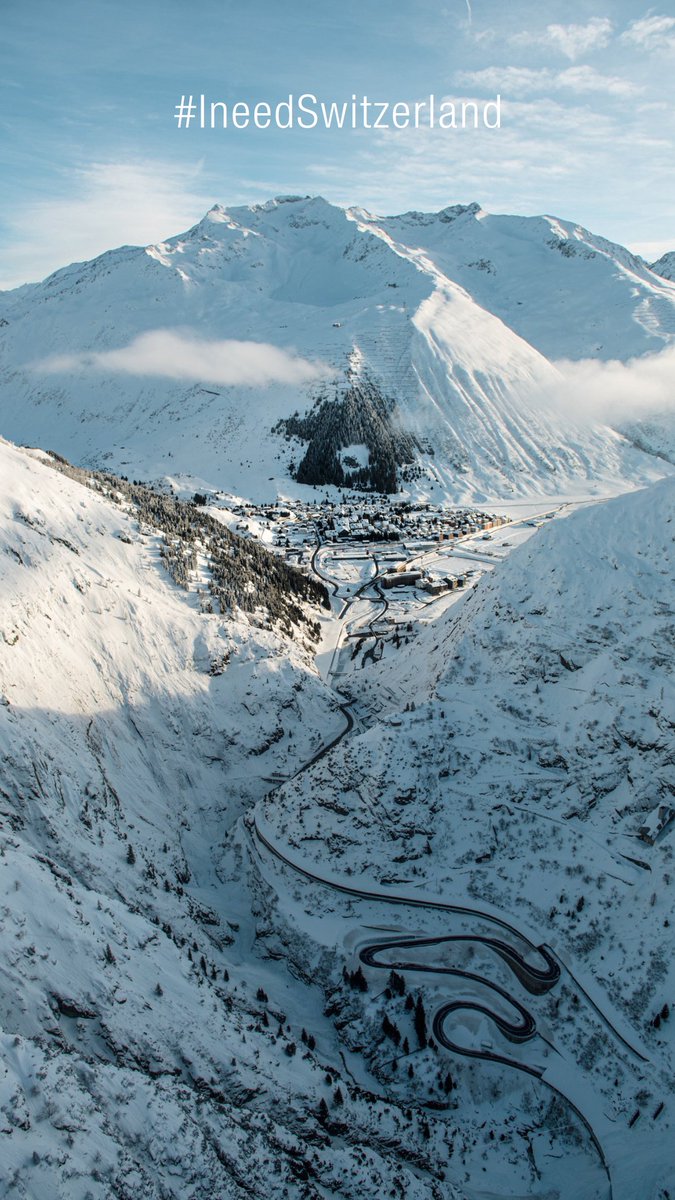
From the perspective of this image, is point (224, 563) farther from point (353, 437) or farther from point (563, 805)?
point (353, 437)

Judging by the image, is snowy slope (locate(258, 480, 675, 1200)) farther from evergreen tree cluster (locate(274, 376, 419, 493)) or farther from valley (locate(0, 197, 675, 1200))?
evergreen tree cluster (locate(274, 376, 419, 493))

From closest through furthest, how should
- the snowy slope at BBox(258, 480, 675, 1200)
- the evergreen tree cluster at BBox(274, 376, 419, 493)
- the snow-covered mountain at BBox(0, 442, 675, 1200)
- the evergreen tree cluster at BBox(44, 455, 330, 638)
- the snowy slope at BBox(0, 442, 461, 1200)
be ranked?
the snowy slope at BBox(0, 442, 461, 1200) → the snow-covered mountain at BBox(0, 442, 675, 1200) → the snowy slope at BBox(258, 480, 675, 1200) → the evergreen tree cluster at BBox(44, 455, 330, 638) → the evergreen tree cluster at BBox(274, 376, 419, 493)

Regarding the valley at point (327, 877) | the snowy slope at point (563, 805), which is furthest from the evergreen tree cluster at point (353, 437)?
the snowy slope at point (563, 805)

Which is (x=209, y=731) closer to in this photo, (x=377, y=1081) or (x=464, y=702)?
(x=464, y=702)

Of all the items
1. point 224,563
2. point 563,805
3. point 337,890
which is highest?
point 224,563

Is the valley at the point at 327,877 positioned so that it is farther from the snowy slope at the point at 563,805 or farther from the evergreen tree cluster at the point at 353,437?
the evergreen tree cluster at the point at 353,437

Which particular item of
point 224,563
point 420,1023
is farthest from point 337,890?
point 224,563

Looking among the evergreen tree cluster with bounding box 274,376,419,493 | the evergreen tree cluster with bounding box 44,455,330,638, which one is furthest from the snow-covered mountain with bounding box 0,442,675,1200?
the evergreen tree cluster with bounding box 274,376,419,493
